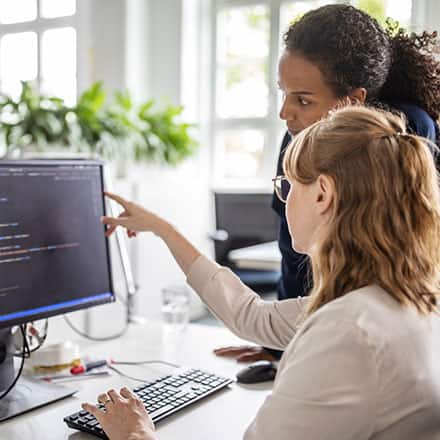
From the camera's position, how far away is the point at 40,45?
16.6 feet

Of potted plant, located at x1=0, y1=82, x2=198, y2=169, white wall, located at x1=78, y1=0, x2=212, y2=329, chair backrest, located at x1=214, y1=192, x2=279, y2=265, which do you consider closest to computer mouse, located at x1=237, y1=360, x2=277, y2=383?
potted plant, located at x1=0, y1=82, x2=198, y2=169

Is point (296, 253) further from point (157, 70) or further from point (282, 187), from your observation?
point (157, 70)

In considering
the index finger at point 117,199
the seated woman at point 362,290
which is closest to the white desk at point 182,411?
the seated woman at point 362,290

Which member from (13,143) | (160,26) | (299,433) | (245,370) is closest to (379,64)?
(245,370)

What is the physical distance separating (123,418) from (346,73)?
2.56 feet

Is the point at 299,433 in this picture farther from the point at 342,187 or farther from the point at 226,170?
the point at 226,170

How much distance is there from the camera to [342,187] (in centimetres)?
81

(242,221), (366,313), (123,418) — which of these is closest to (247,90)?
(242,221)

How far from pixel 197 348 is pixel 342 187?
0.83 meters

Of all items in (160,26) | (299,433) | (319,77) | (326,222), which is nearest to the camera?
(299,433)

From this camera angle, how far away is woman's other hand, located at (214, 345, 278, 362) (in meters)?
1.44

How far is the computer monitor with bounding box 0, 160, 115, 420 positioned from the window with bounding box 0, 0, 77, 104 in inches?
146

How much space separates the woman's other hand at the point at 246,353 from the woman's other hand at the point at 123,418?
48 centimetres

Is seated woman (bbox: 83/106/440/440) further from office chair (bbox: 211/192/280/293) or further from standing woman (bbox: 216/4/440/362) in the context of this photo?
office chair (bbox: 211/192/280/293)
